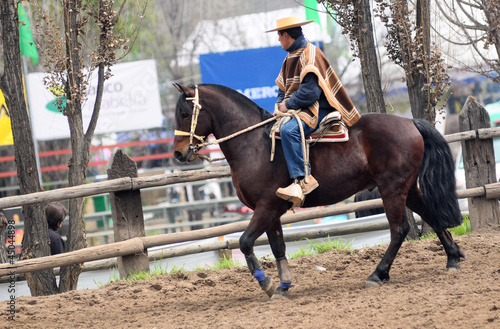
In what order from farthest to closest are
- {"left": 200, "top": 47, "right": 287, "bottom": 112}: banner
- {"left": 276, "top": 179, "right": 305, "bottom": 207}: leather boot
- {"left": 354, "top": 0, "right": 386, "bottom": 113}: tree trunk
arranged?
{"left": 200, "top": 47, "right": 287, "bottom": 112}: banner
{"left": 354, "top": 0, "right": 386, "bottom": 113}: tree trunk
{"left": 276, "top": 179, "right": 305, "bottom": 207}: leather boot

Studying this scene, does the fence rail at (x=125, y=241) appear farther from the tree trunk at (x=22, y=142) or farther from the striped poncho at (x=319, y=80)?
the striped poncho at (x=319, y=80)

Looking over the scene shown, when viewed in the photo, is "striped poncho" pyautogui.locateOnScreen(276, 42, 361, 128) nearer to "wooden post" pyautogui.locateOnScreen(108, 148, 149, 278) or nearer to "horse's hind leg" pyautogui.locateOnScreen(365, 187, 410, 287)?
"horse's hind leg" pyautogui.locateOnScreen(365, 187, 410, 287)

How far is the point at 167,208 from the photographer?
47.3 ft

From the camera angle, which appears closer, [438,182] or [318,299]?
[318,299]

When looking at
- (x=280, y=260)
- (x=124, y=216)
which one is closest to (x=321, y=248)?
(x=280, y=260)

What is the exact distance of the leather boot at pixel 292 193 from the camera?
5121mm

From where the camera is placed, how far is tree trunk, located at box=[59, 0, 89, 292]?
7086 millimetres

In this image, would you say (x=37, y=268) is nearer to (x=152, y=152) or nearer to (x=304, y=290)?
(x=304, y=290)

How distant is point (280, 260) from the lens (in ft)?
18.4

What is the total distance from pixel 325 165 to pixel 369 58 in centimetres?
265

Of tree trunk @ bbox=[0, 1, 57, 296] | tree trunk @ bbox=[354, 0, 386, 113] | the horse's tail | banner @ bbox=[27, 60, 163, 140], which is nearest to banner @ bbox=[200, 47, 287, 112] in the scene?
banner @ bbox=[27, 60, 163, 140]

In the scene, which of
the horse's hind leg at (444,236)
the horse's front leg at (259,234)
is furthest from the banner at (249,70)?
the horse's front leg at (259,234)

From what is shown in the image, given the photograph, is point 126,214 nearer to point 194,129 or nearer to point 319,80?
point 194,129

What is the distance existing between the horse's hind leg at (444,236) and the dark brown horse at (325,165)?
0.01 meters
